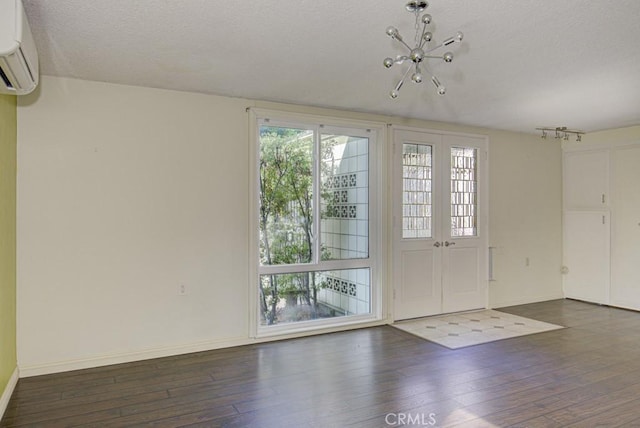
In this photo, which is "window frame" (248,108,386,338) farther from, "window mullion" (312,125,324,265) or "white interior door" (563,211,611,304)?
"white interior door" (563,211,611,304)

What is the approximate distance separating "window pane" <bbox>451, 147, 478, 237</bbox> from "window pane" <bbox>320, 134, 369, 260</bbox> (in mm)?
1323

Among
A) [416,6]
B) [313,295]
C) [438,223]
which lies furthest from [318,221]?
[416,6]

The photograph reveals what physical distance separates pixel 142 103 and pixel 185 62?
845 mm

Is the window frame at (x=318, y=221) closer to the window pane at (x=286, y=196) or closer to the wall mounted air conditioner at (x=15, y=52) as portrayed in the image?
the window pane at (x=286, y=196)

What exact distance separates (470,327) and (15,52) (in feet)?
15.3

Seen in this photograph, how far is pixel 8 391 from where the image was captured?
291cm

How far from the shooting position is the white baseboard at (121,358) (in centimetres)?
337

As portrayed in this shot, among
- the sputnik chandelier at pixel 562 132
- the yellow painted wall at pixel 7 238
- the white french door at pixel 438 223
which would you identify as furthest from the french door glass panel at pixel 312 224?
the sputnik chandelier at pixel 562 132

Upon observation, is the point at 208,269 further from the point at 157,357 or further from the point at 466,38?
the point at 466,38

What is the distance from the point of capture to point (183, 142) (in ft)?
12.8

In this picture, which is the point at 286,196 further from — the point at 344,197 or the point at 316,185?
the point at 344,197

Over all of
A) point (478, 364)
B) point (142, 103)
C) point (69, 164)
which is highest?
point (142, 103)

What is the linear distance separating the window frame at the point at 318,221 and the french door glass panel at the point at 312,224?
0.05 ft

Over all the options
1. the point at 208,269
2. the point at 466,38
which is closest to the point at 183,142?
the point at 208,269
